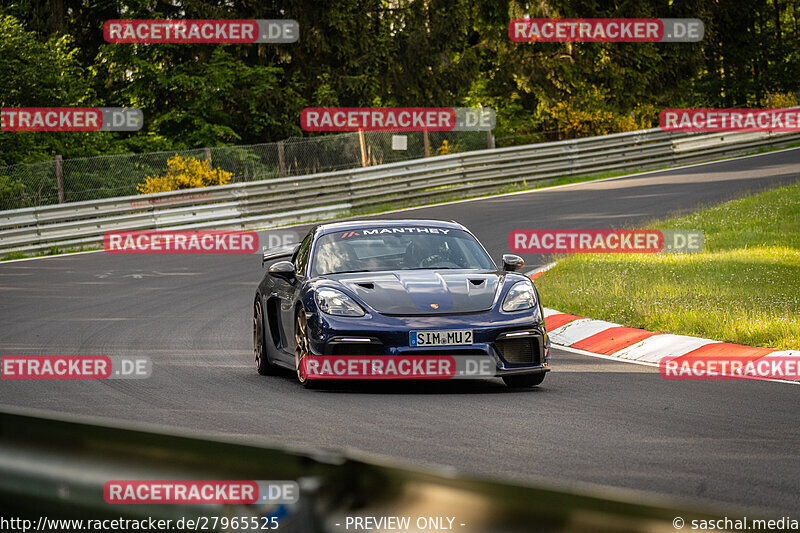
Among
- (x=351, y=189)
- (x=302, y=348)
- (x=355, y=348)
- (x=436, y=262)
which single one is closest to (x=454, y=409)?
(x=355, y=348)

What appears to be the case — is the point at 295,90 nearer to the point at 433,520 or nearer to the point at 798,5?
the point at 798,5

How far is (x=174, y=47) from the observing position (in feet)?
122

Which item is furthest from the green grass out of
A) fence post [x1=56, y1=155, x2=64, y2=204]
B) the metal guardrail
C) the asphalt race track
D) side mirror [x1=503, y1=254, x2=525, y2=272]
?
fence post [x1=56, y1=155, x2=64, y2=204]

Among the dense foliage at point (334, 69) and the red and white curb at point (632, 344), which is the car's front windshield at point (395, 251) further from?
the dense foliage at point (334, 69)

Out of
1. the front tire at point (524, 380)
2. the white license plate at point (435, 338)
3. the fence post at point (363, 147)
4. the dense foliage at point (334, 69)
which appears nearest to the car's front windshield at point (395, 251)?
the front tire at point (524, 380)

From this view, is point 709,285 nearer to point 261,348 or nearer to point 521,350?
point 521,350

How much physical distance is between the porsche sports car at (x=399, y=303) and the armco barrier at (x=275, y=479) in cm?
567

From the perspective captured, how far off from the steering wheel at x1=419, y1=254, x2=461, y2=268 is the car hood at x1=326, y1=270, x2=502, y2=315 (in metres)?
0.43

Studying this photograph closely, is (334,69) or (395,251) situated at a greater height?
(334,69)

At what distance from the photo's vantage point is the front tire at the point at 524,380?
28.7ft

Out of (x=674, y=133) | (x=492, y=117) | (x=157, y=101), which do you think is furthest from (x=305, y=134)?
(x=674, y=133)

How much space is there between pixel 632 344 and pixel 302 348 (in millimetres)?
3846

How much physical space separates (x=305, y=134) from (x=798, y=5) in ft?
108

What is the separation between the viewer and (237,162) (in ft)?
89.7
